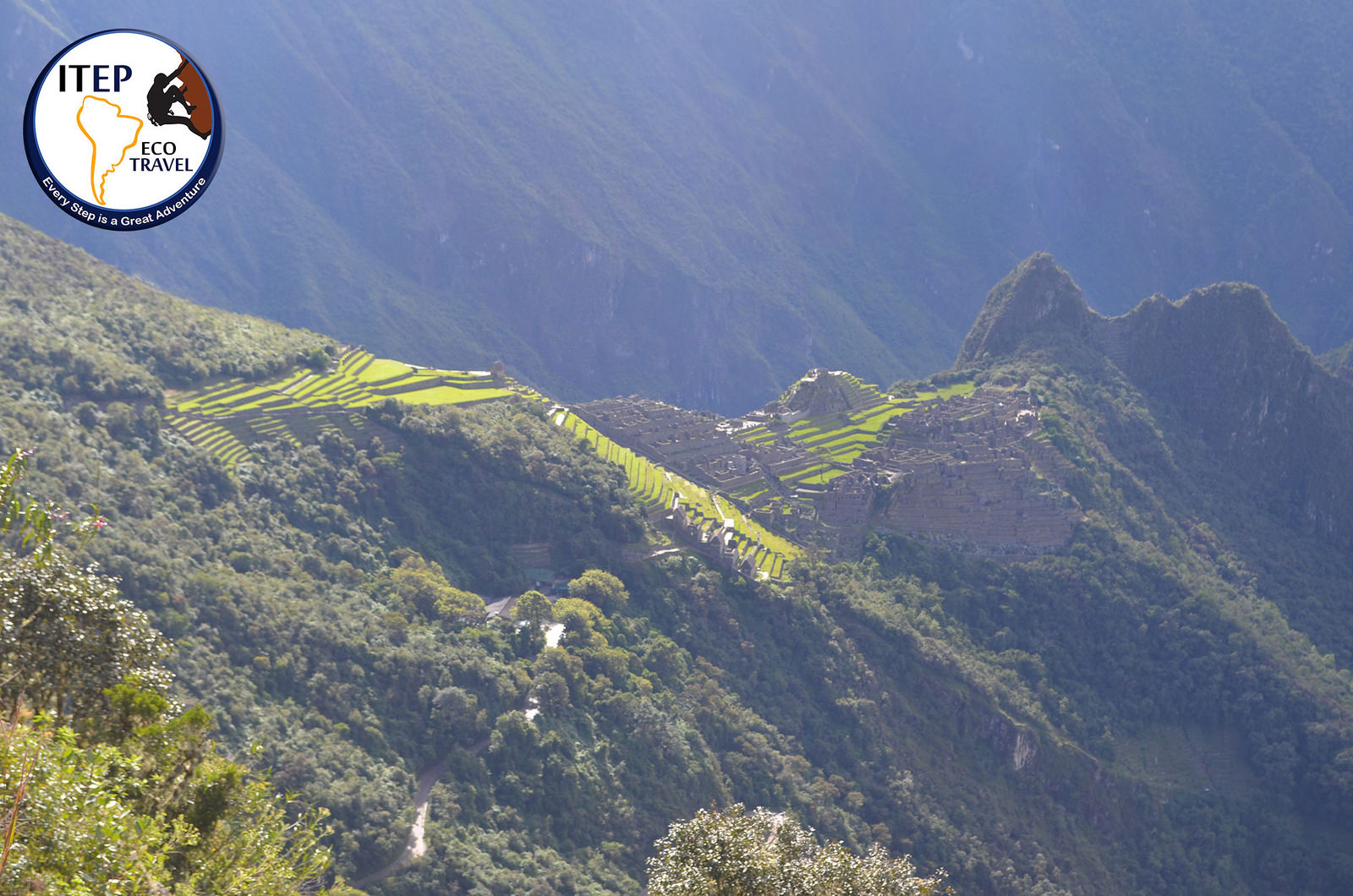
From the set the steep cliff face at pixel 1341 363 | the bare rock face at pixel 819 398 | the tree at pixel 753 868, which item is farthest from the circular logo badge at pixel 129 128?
the steep cliff face at pixel 1341 363

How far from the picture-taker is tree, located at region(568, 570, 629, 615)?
52.9 m

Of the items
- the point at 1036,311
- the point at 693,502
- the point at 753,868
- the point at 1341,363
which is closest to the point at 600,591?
the point at 693,502

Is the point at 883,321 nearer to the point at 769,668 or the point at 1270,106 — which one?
the point at 1270,106

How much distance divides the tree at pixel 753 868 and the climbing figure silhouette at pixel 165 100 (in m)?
16.6

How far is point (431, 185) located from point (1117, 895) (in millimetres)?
129311

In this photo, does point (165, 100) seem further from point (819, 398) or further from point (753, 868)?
point (819, 398)

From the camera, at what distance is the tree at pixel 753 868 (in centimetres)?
1967

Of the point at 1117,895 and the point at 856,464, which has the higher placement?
the point at 856,464

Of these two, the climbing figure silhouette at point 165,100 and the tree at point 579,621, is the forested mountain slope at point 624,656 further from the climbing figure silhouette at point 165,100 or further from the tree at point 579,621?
the climbing figure silhouette at point 165,100

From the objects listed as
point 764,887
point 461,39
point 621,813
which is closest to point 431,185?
point 461,39

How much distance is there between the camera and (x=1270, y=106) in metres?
191

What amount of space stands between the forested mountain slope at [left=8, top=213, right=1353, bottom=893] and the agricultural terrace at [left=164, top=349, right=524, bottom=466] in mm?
933

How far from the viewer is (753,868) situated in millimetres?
19812

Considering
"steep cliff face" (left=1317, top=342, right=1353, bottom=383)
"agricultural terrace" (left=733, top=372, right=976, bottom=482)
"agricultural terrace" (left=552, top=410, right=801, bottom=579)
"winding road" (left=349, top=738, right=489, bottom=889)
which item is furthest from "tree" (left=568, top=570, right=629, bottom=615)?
"steep cliff face" (left=1317, top=342, right=1353, bottom=383)
